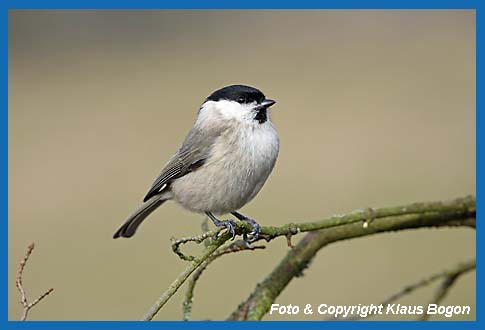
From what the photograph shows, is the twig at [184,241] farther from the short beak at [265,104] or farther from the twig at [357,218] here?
the short beak at [265,104]

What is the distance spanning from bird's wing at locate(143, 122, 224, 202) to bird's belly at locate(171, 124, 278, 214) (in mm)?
36

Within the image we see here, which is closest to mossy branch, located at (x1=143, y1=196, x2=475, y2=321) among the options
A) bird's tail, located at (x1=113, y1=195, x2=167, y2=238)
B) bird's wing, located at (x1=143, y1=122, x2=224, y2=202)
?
bird's wing, located at (x1=143, y1=122, x2=224, y2=202)

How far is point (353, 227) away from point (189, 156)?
0.76m

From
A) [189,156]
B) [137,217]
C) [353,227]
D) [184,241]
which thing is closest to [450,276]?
[353,227]

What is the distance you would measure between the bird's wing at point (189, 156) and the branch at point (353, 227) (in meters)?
0.58

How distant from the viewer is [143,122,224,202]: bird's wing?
2.43 metres

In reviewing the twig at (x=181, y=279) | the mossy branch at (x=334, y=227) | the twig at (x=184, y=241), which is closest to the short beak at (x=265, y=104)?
the mossy branch at (x=334, y=227)

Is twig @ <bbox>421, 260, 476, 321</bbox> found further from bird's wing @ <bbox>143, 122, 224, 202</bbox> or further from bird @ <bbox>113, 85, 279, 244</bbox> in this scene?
bird's wing @ <bbox>143, 122, 224, 202</bbox>

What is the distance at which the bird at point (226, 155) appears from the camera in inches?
90.0

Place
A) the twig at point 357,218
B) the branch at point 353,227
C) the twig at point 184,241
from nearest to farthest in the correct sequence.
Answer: the twig at point 184,241 → the twig at point 357,218 → the branch at point 353,227

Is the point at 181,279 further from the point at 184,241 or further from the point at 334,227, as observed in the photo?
the point at 334,227

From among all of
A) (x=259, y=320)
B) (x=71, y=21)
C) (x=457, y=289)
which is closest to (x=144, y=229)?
(x=457, y=289)

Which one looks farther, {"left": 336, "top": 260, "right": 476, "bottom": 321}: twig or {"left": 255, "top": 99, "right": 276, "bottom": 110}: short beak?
{"left": 255, "top": 99, "right": 276, "bottom": 110}: short beak

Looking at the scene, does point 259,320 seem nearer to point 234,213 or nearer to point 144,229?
point 234,213
